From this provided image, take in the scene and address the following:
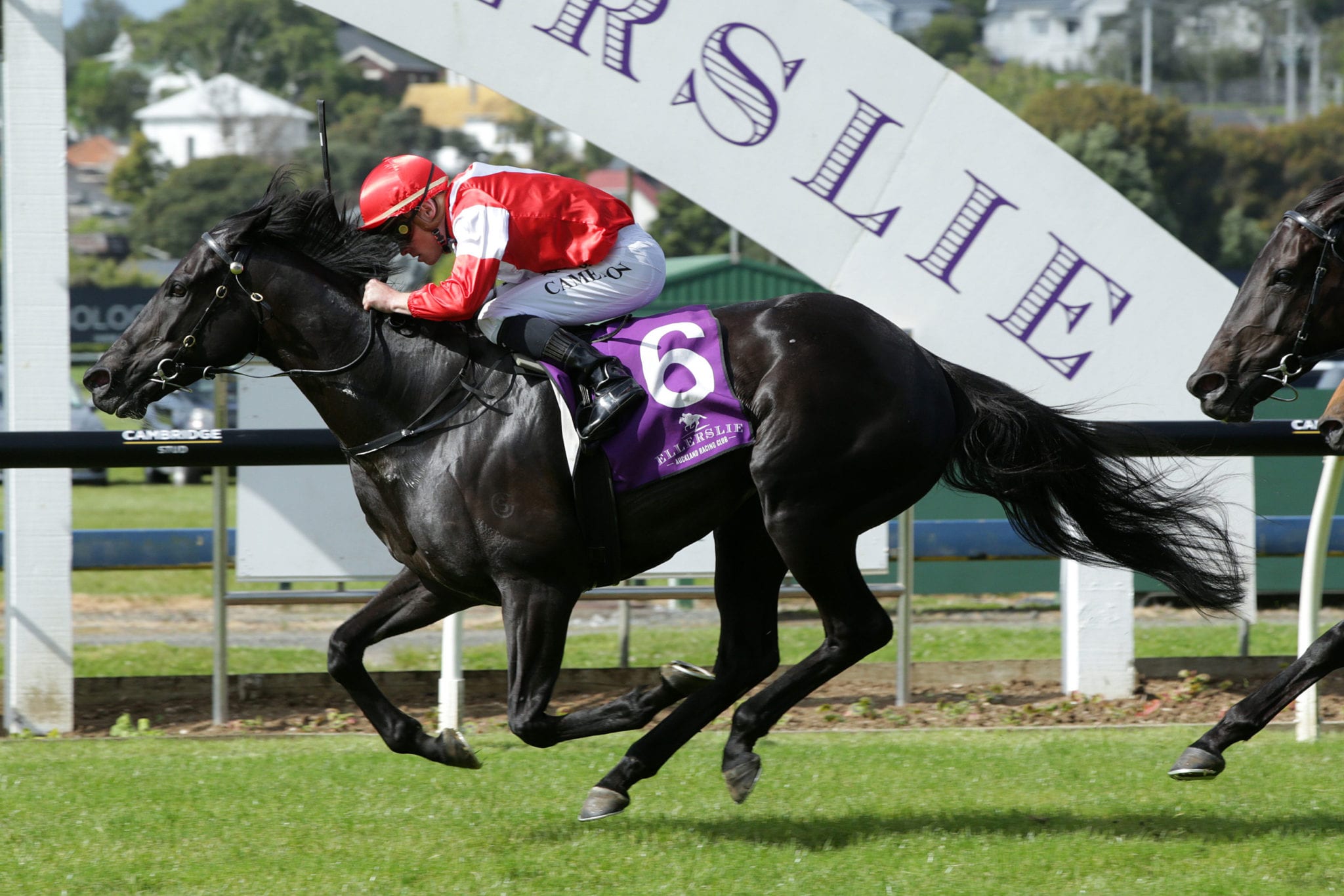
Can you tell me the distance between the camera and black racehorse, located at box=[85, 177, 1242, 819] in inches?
165

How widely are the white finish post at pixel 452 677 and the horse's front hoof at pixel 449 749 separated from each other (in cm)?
144

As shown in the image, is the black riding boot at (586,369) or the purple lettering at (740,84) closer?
Answer: the black riding boot at (586,369)

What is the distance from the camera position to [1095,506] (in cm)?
466

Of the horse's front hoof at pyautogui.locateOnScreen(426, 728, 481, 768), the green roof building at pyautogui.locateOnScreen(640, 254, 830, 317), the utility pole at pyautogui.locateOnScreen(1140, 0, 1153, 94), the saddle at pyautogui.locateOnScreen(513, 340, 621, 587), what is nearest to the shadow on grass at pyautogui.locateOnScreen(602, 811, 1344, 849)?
the horse's front hoof at pyautogui.locateOnScreen(426, 728, 481, 768)

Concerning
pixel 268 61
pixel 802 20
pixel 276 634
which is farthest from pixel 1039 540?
pixel 268 61

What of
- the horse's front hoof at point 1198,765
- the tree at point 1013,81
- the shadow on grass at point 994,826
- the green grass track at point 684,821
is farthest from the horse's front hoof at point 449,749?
the tree at point 1013,81

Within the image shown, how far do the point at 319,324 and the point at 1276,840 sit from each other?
2999mm

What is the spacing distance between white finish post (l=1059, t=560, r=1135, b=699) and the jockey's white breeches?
9.68 ft

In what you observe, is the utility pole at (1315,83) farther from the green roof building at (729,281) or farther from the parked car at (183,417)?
the green roof building at (729,281)

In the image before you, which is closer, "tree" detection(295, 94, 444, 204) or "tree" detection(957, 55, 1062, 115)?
"tree" detection(957, 55, 1062, 115)

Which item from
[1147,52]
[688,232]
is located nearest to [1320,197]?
[688,232]

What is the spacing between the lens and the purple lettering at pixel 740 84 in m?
6.25

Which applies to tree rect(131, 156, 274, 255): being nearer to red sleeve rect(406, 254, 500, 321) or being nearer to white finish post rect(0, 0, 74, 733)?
white finish post rect(0, 0, 74, 733)

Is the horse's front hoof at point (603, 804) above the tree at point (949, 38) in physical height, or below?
below
